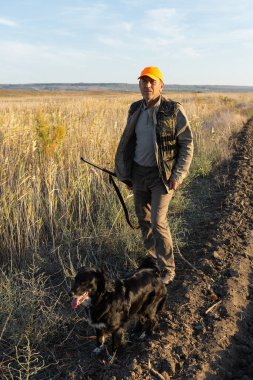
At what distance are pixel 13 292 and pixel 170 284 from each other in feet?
5.60

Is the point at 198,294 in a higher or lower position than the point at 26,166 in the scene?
lower

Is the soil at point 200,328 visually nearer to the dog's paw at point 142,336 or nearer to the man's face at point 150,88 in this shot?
the dog's paw at point 142,336

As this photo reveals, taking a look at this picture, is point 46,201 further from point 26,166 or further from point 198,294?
point 198,294

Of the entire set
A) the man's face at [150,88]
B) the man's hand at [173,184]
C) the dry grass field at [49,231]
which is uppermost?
the man's face at [150,88]

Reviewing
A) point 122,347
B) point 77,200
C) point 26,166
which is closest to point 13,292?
point 122,347

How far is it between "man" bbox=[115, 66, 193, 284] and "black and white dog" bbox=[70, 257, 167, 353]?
652 millimetres

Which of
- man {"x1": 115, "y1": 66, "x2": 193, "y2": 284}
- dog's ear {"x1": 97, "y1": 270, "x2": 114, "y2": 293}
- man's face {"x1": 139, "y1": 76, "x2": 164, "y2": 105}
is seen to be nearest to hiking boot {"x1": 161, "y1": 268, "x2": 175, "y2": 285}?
man {"x1": 115, "y1": 66, "x2": 193, "y2": 284}

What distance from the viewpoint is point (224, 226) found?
20.2 ft

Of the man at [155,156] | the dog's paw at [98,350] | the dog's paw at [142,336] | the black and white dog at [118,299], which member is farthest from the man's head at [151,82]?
the dog's paw at [98,350]

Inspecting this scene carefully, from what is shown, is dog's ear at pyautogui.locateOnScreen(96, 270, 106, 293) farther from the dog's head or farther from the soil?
the soil

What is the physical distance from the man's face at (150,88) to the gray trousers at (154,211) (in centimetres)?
73

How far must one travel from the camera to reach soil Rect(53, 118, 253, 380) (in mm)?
3266

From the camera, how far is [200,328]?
150 inches

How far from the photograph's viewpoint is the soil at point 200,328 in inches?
129
